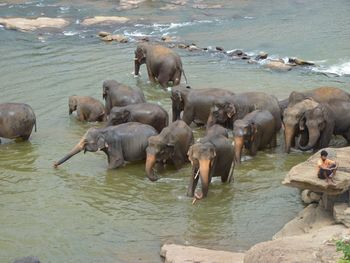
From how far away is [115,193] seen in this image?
389 inches

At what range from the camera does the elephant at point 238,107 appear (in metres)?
12.0

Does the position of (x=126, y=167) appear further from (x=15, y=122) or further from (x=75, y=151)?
(x=15, y=122)

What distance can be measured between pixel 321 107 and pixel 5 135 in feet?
17.6

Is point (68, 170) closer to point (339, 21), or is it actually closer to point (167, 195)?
point (167, 195)

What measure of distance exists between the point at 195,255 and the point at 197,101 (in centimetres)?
525

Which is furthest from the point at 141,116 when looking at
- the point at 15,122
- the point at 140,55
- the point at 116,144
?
the point at 140,55

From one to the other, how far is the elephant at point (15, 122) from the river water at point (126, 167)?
0.76ft

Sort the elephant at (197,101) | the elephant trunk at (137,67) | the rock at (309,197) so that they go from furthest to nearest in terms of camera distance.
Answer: the elephant trunk at (137,67)
the elephant at (197,101)
the rock at (309,197)

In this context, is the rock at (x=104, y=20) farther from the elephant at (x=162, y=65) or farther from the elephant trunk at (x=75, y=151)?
the elephant trunk at (x=75, y=151)

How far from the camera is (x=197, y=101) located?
12578 mm

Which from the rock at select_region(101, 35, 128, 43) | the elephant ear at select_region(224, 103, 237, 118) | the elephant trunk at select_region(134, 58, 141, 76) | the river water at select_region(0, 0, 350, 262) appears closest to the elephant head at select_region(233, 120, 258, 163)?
the river water at select_region(0, 0, 350, 262)

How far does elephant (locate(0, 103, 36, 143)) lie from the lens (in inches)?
470

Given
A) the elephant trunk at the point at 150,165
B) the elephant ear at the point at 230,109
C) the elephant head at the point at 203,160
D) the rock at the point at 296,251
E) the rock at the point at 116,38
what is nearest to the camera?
the rock at the point at 296,251

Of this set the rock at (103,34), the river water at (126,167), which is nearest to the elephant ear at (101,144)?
the river water at (126,167)
